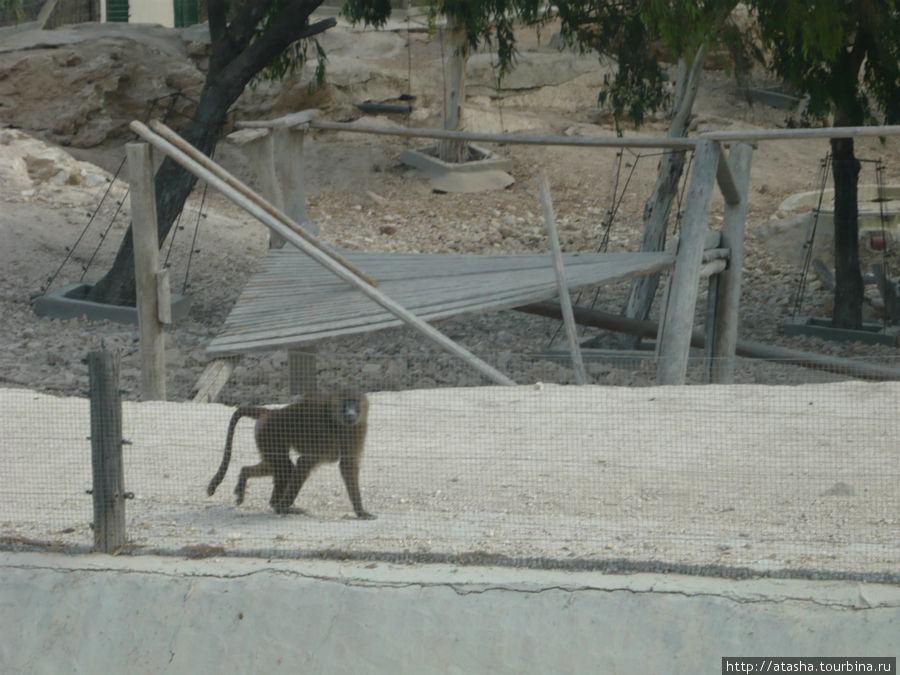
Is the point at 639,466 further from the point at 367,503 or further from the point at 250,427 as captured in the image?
the point at 250,427

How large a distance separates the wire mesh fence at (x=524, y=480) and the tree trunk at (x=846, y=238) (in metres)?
5.04

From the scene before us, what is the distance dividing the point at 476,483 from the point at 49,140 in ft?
42.2

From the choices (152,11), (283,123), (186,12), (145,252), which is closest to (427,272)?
(283,123)

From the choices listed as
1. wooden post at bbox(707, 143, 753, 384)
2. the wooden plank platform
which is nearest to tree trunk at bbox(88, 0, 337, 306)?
the wooden plank platform

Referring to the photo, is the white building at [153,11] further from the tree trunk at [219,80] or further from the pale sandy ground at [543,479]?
the pale sandy ground at [543,479]

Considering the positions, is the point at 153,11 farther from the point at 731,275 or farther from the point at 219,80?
the point at 731,275

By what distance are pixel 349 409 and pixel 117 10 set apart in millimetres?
18422

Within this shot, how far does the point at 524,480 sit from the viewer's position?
4504 mm

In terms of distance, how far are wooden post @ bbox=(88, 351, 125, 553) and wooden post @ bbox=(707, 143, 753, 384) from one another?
15.8 ft

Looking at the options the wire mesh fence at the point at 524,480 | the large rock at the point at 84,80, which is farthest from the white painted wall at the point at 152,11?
the wire mesh fence at the point at 524,480

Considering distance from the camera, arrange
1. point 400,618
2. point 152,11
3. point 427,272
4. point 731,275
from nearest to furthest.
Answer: point 400,618 → point 427,272 → point 731,275 → point 152,11

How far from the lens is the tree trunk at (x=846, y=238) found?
33.6ft

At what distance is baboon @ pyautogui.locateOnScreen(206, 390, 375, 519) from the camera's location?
164 inches

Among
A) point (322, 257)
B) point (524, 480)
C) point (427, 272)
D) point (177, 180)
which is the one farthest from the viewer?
point (177, 180)
